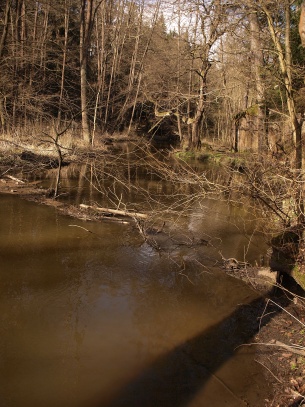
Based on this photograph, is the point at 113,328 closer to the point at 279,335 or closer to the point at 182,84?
the point at 279,335

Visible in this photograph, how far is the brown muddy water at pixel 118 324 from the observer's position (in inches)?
141

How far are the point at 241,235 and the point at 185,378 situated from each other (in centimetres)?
538

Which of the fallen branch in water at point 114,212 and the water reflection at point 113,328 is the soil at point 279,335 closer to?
the water reflection at point 113,328

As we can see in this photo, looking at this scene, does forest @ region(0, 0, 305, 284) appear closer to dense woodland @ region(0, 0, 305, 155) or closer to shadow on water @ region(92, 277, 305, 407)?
dense woodland @ region(0, 0, 305, 155)

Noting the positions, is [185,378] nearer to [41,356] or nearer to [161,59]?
[41,356]

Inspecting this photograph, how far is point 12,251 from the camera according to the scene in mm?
6445

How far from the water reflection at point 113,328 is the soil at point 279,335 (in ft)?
0.64

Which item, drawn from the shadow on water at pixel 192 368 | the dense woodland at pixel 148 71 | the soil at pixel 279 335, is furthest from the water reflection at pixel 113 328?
the dense woodland at pixel 148 71

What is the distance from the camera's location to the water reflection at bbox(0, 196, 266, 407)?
11.7 feet

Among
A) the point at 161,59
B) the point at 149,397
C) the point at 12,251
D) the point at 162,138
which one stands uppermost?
the point at 161,59

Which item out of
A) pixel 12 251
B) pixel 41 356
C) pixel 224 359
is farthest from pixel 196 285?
pixel 12 251

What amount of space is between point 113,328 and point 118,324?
111mm

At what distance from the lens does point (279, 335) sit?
181 inches

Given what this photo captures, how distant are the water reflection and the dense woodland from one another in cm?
372
